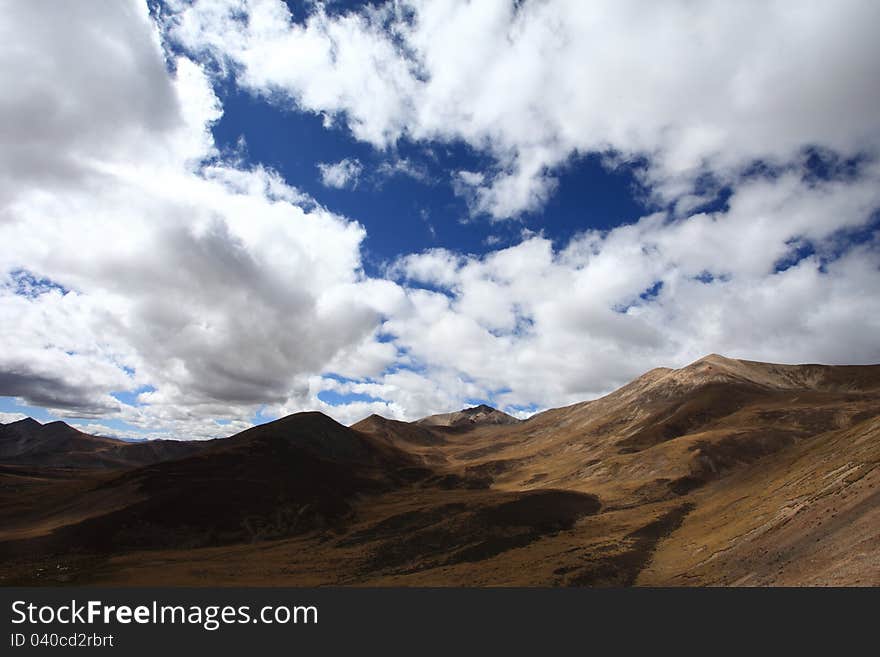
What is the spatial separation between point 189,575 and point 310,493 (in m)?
32.4

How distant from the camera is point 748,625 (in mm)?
14359

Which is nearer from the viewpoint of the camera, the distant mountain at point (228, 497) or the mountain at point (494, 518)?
the mountain at point (494, 518)

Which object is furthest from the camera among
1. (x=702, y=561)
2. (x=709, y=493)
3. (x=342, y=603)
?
(x=709, y=493)

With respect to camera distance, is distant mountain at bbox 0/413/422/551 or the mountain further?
distant mountain at bbox 0/413/422/551

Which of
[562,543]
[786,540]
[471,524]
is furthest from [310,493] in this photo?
[786,540]

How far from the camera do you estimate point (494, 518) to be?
57.6 meters

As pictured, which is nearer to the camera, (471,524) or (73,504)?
(471,524)

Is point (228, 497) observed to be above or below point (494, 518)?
above

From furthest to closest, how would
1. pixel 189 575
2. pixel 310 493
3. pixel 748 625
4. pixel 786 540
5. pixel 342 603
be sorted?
pixel 310 493 < pixel 189 575 < pixel 786 540 < pixel 342 603 < pixel 748 625

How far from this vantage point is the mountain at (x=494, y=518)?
34594 mm

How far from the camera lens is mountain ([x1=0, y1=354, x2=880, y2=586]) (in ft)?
113

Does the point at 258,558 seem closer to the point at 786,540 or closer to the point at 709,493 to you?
the point at 786,540

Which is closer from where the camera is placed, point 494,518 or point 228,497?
point 494,518

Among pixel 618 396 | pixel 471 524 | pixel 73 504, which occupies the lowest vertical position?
pixel 471 524
